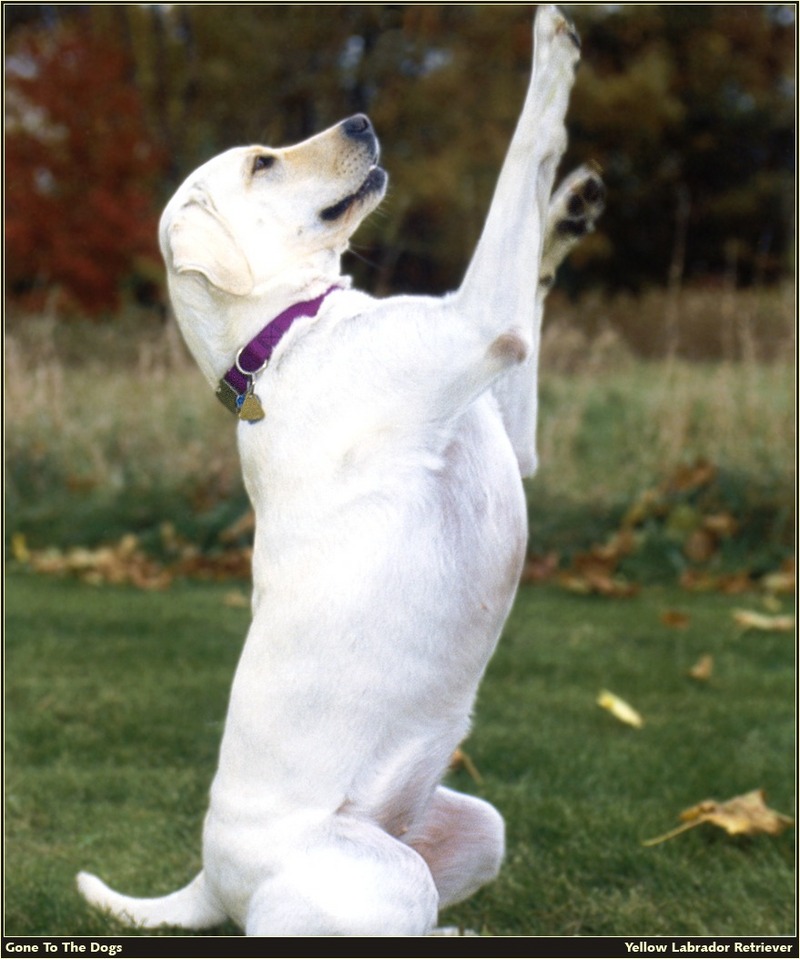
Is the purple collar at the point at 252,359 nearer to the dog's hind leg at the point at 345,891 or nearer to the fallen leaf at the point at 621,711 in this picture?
the dog's hind leg at the point at 345,891

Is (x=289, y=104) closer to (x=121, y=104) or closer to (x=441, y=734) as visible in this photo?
(x=121, y=104)

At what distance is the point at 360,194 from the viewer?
2650mm

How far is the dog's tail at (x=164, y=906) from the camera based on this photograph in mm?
2576

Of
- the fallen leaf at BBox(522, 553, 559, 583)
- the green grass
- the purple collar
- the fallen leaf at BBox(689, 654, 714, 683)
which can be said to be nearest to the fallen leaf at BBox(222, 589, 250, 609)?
the green grass

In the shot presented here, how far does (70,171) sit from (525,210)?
12122 mm

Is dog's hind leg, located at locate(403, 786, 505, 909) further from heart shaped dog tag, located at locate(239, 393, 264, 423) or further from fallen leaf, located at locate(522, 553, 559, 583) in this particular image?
fallen leaf, located at locate(522, 553, 559, 583)

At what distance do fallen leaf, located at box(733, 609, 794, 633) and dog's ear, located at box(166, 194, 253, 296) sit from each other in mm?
3497

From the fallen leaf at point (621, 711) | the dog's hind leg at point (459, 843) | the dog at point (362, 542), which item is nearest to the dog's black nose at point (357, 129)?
the dog at point (362, 542)

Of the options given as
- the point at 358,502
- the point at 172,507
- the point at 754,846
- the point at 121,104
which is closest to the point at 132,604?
the point at 172,507

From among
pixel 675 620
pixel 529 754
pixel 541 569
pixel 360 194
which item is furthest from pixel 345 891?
pixel 541 569

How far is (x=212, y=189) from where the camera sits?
101 inches

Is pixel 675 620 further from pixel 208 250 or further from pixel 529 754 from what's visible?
pixel 208 250

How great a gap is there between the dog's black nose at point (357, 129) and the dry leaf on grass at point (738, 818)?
78.2 inches

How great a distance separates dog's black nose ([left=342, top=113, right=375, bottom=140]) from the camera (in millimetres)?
2658
